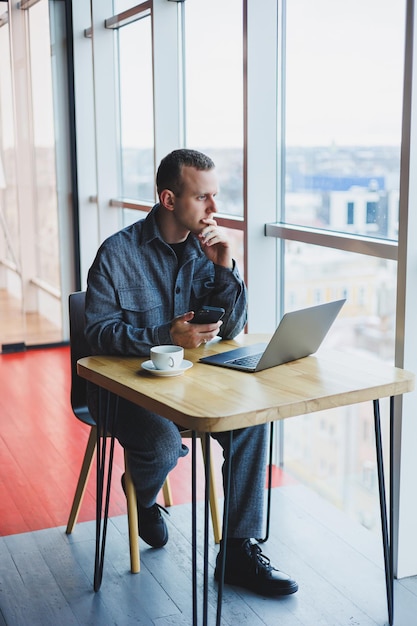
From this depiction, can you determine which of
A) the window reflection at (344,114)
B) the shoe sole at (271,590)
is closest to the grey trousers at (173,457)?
the shoe sole at (271,590)

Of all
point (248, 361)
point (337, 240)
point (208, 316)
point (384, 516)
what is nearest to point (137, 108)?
point (337, 240)

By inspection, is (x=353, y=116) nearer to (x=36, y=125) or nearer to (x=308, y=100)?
(x=308, y=100)

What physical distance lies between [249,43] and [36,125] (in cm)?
283

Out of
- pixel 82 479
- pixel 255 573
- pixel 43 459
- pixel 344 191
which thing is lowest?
pixel 43 459

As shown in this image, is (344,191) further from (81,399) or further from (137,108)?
(137,108)

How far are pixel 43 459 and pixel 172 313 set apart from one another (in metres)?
1.45

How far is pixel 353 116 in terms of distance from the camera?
9.56 ft

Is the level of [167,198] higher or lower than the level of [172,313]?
higher

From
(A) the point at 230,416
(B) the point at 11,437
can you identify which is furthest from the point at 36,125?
(A) the point at 230,416

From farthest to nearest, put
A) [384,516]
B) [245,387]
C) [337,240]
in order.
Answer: [337,240], [384,516], [245,387]

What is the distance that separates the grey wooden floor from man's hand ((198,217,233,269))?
96cm

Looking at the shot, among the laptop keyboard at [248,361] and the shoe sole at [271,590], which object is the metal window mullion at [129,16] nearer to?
the laptop keyboard at [248,361]

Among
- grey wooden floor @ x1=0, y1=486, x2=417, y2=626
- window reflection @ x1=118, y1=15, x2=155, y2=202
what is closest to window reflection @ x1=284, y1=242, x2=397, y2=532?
grey wooden floor @ x1=0, y1=486, x2=417, y2=626

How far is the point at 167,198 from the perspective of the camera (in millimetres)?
2551
